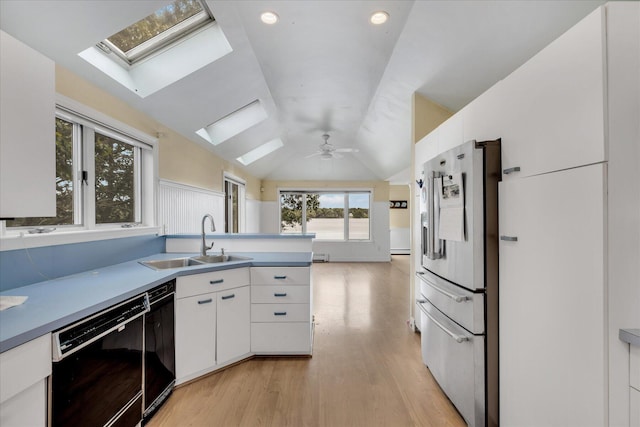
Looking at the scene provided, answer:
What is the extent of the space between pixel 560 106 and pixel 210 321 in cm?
252

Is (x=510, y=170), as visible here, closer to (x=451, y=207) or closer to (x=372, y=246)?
(x=451, y=207)

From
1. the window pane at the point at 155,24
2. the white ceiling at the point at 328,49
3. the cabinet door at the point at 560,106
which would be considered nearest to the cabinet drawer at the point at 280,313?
the cabinet door at the point at 560,106

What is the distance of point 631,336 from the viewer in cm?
104

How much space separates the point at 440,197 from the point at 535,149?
2.32 feet

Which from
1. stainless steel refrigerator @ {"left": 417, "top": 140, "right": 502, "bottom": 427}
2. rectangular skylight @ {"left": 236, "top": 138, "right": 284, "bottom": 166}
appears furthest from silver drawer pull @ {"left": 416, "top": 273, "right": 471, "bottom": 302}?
rectangular skylight @ {"left": 236, "top": 138, "right": 284, "bottom": 166}

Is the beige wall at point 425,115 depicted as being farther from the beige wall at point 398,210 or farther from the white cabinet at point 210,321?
the beige wall at point 398,210

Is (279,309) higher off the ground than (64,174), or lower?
lower

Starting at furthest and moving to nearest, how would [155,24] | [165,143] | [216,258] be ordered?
[165,143] → [216,258] → [155,24]

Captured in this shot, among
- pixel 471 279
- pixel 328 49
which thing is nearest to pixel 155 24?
pixel 328 49

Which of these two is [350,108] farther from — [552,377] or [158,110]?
[552,377]

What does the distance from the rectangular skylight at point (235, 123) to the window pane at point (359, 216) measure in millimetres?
4450

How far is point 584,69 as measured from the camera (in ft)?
3.94

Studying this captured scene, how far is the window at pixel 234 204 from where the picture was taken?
569 centimetres

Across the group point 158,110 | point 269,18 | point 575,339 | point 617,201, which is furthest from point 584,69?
point 158,110
